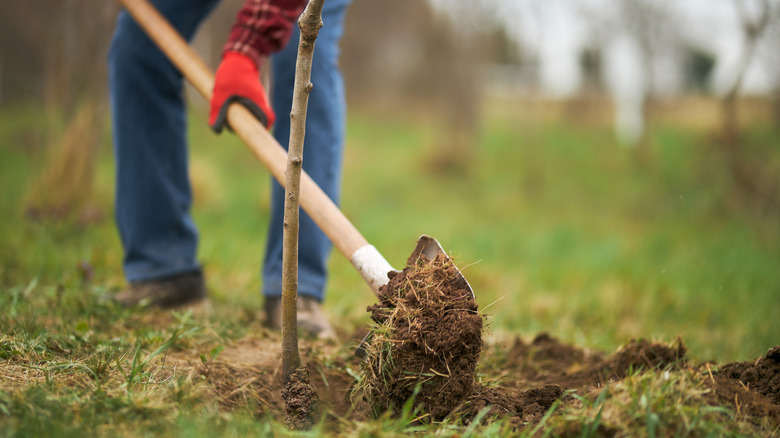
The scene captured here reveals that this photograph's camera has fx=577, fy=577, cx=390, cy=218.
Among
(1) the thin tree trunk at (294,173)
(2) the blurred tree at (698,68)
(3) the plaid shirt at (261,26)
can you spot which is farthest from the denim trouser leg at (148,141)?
(2) the blurred tree at (698,68)

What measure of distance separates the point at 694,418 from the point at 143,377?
1228mm

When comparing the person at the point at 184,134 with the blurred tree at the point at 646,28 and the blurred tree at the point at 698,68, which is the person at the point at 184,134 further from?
the blurred tree at the point at 698,68

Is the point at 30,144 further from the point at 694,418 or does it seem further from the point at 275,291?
the point at 694,418

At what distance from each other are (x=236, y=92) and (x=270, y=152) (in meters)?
0.29

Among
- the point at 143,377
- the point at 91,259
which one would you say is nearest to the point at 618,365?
the point at 143,377

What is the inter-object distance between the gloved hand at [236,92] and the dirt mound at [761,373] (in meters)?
1.55

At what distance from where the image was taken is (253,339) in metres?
1.87

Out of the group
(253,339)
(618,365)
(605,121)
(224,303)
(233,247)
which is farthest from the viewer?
(605,121)

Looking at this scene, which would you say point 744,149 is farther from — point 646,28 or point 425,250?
point 425,250

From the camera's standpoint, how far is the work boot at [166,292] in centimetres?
220

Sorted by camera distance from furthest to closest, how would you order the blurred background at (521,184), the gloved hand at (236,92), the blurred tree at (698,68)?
the blurred tree at (698,68) < the blurred background at (521,184) < the gloved hand at (236,92)

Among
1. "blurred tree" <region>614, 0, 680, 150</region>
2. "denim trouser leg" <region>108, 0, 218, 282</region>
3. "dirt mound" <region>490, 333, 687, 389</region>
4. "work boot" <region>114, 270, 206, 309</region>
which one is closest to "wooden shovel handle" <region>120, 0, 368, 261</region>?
"denim trouser leg" <region>108, 0, 218, 282</region>

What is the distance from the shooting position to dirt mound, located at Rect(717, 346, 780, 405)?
1.44 meters

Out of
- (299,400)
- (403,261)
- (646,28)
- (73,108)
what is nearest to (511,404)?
(299,400)
